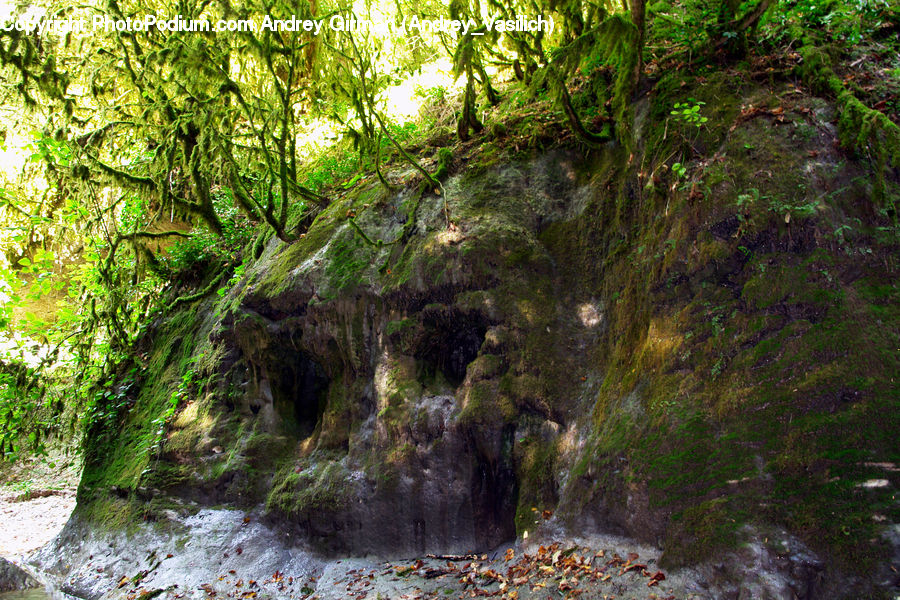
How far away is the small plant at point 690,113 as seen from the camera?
18.7ft

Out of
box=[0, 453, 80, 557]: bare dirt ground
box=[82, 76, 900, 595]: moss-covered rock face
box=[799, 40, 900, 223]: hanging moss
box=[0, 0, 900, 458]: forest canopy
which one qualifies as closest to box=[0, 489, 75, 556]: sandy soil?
box=[0, 453, 80, 557]: bare dirt ground

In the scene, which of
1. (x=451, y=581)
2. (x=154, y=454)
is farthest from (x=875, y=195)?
(x=154, y=454)

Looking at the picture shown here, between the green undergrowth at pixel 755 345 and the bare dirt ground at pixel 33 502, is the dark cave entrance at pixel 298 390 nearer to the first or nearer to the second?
the green undergrowth at pixel 755 345

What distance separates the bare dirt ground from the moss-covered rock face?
83.2 inches

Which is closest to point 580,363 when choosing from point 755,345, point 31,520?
point 755,345

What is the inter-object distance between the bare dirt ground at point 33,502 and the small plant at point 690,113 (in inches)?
489

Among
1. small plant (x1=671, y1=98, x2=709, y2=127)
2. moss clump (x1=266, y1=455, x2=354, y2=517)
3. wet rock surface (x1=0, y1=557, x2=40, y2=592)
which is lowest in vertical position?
wet rock surface (x1=0, y1=557, x2=40, y2=592)

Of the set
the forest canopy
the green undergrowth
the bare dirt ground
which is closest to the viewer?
the green undergrowth

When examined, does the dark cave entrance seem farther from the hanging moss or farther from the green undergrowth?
the hanging moss

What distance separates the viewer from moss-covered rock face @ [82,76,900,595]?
4457 mm

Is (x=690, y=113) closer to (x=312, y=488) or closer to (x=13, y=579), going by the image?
(x=312, y=488)

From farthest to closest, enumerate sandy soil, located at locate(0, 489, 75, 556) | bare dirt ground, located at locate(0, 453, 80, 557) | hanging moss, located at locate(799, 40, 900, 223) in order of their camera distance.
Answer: bare dirt ground, located at locate(0, 453, 80, 557) < sandy soil, located at locate(0, 489, 75, 556) < hanging moss, located at locate(799, 40, 900, 223)

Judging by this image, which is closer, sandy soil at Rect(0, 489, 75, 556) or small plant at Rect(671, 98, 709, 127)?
small plant at Rect(671, 98, 709, 127)

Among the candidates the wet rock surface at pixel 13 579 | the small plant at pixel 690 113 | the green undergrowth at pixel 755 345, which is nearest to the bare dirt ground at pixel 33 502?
the wet rock surface at pixel 13 579
